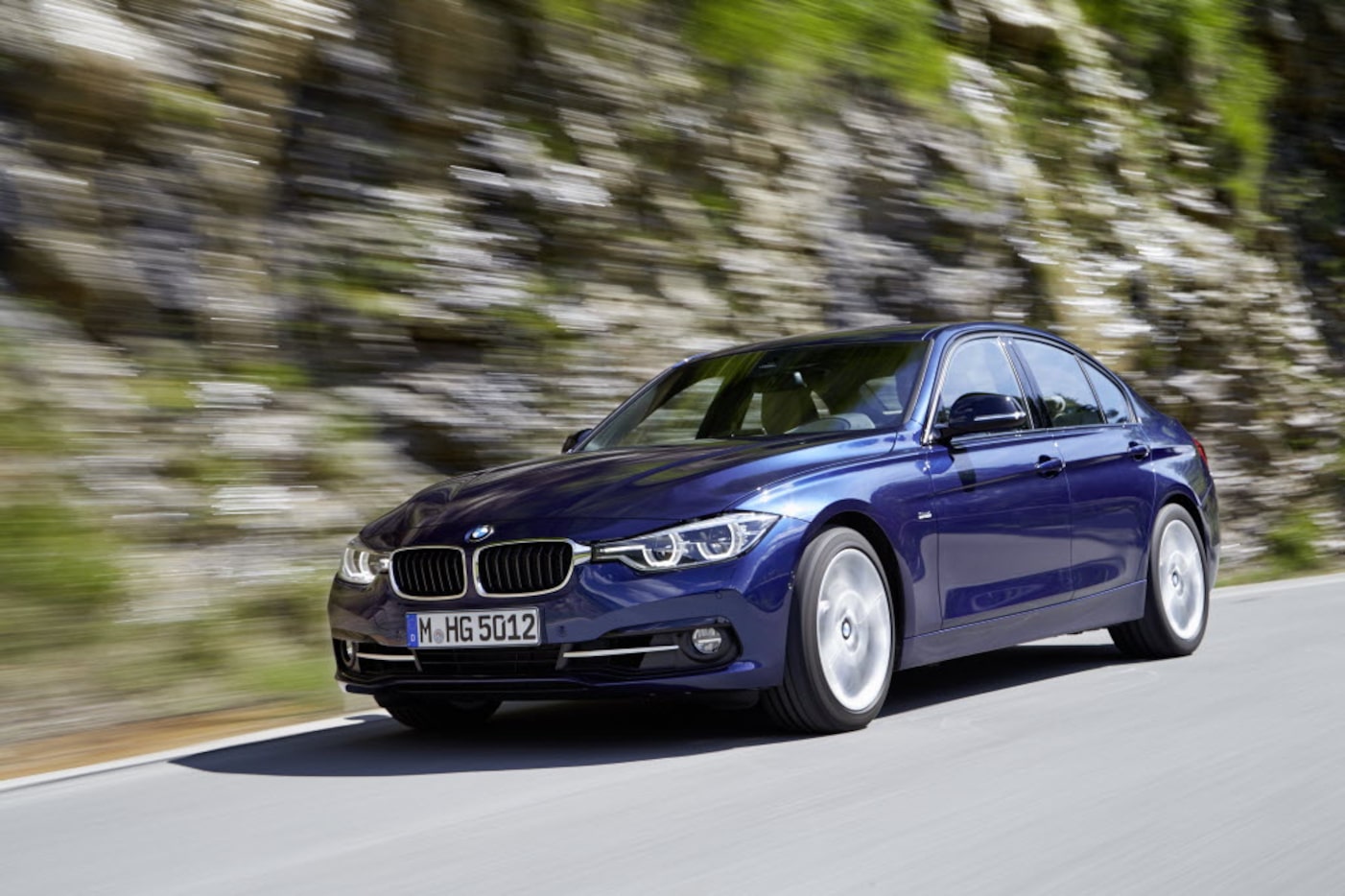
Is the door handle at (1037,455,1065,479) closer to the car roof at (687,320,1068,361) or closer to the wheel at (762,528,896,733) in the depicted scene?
the car roof at (687,320,1068,361)

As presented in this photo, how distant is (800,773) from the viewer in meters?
5.33

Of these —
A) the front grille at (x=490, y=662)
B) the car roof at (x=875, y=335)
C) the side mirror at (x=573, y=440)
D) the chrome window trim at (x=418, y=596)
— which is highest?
the car roof at (x=875, y=335)

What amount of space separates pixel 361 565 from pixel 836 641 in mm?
1709

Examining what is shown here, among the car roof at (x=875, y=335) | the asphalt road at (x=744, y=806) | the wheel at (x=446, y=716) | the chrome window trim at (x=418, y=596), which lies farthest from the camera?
the car roof at (x=875, y=335)

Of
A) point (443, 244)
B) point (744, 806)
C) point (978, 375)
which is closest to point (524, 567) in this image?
point (744, 806)

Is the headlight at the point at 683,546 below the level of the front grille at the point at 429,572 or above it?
above

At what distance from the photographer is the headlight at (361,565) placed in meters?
6.25

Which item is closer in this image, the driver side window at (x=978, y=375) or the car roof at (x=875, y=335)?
the driver side window at (x=978, y=375)

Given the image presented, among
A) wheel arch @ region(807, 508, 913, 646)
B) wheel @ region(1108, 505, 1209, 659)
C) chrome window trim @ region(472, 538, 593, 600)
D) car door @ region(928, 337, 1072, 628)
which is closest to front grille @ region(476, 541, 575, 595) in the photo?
chrome window trim @ region(472, 538, 593, 600)

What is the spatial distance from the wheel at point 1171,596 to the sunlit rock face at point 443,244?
3.91 meters

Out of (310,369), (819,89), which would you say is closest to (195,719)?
(310,369)

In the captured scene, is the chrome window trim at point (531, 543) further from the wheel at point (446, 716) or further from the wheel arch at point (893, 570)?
the wheel arch at point (893, 570)

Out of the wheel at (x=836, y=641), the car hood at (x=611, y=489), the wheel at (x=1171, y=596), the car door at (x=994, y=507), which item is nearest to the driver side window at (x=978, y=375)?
the car door at (x=994, y=507)

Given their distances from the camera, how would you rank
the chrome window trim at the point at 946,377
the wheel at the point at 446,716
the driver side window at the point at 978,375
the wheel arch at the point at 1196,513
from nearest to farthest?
the wheel at the point at 446,716 < the chrome window trim at the point at 946,377 < the driver side window at the point at 978,375 < the wheel arch at the point at 1196,513
